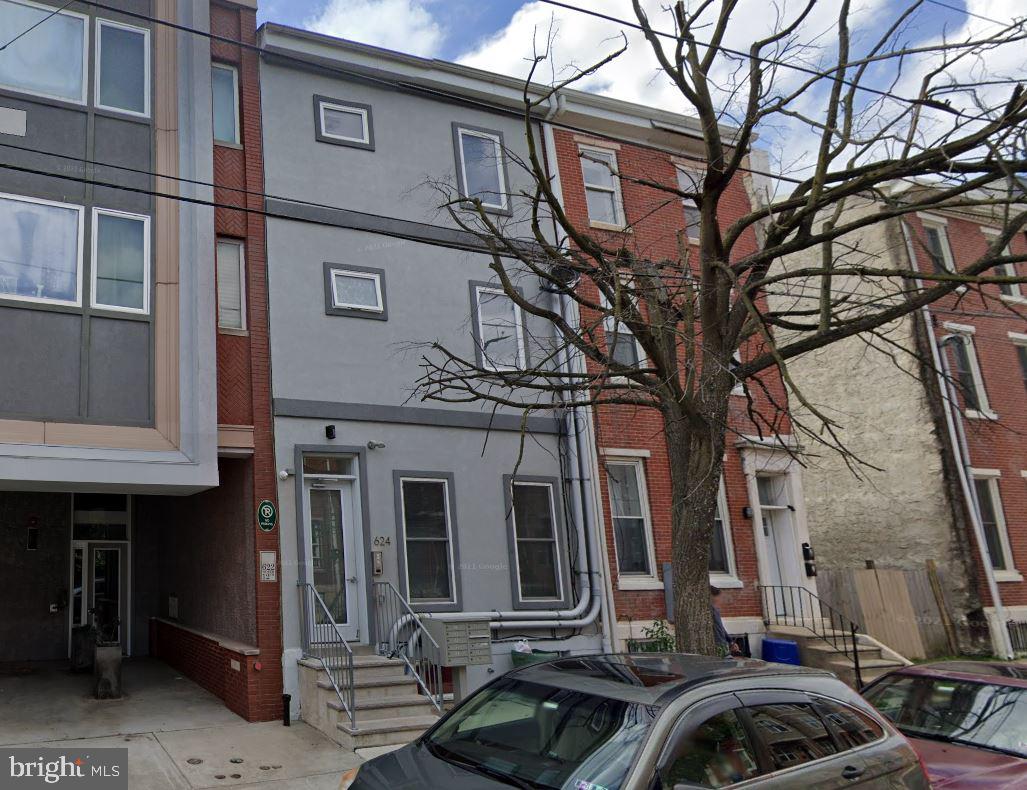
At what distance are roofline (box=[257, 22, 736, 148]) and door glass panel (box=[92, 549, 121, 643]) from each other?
8631 millimetres

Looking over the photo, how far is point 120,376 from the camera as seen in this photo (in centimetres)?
1072

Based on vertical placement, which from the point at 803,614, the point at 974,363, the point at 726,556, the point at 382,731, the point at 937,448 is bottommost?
the point at 382,731

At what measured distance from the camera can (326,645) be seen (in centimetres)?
1094

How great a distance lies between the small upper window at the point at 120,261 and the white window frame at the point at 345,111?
3292 mm

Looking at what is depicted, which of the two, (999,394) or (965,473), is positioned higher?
(999,394)

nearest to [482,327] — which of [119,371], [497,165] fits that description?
[497,165]

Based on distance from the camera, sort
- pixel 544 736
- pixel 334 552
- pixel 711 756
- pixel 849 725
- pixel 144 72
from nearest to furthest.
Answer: pixel 711 756
pixel 544 736
pixel 849 725
pixel 144 72
pixel 334 552

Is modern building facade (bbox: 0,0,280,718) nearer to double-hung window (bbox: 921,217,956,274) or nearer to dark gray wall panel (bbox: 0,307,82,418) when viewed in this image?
dark gray wall panel (bbox: 0,307,82,418)

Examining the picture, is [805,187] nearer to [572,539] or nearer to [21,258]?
[572,539]

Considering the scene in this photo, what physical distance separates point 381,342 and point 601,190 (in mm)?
5541

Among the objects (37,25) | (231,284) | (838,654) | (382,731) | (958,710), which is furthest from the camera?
(838,654)

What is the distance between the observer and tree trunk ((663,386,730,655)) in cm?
815

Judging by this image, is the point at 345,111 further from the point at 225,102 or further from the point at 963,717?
the point at 963,717

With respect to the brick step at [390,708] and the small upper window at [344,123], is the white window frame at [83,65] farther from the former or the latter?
the brick step at [390,708]
